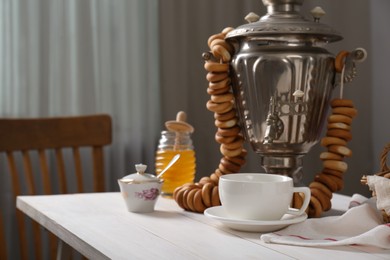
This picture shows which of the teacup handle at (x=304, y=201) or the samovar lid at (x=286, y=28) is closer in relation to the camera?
the teacup handle at (x=304, y=201)

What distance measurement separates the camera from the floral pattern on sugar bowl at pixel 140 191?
1.22 meters

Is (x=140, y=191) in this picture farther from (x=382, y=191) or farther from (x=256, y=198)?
(x=382, y=191)

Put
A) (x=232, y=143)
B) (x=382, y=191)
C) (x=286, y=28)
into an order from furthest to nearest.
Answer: (x=232, y=143)
(x=286, y=28)
(x=382, y=191)

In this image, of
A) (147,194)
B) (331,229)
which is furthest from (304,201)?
(147,194)

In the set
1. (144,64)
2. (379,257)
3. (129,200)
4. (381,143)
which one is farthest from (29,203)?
(381,143)

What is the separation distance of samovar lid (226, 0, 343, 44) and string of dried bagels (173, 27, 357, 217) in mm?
48

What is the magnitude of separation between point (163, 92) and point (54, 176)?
0.50 m

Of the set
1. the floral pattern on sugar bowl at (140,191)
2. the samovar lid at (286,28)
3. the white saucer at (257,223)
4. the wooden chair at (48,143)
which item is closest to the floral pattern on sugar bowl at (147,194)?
the floral pattern on sugar bowl at (140,191)

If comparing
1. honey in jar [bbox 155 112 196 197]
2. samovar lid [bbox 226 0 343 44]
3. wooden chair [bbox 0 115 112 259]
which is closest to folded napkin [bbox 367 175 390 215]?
samovar lid [bbox 226 0 343 44]

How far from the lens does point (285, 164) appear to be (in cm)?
124

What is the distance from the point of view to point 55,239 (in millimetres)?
1826

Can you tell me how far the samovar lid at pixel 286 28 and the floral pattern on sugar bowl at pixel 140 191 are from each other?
0.30 meters

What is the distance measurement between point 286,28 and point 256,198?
1.08 feet

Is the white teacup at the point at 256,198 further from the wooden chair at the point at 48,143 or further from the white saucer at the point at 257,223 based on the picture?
the wooden chair at the point at 48,143
